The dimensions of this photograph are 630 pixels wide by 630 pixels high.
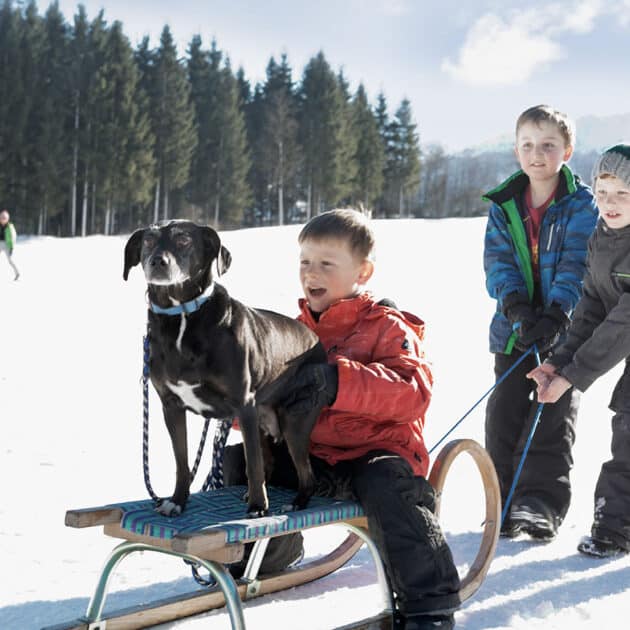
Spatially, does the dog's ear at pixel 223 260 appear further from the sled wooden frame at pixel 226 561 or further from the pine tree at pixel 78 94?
the pine tree at pixel 78 94

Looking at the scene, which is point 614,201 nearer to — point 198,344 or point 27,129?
point 198,344

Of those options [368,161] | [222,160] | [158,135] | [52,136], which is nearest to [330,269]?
[52,136]

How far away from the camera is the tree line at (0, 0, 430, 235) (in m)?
41.7

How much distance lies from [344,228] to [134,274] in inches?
544

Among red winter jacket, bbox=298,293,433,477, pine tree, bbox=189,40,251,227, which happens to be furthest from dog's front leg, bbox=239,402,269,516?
pine tree, bbox=189,40,251,227

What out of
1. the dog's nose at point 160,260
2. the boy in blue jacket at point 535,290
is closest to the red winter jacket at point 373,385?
the dog's nose at point 160,260

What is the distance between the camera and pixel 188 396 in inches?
87.3

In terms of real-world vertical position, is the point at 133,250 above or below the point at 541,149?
below

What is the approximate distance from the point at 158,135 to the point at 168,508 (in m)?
45.4

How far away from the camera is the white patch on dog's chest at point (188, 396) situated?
220cm

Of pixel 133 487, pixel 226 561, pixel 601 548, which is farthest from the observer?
pixel 133 487

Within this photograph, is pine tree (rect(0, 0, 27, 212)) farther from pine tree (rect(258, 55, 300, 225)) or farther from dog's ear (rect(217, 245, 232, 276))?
dog's ear (rect(217, 245, 232, 276))

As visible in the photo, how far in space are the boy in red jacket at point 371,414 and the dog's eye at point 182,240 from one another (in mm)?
563

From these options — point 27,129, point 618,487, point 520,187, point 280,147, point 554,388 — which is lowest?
point 618,487
